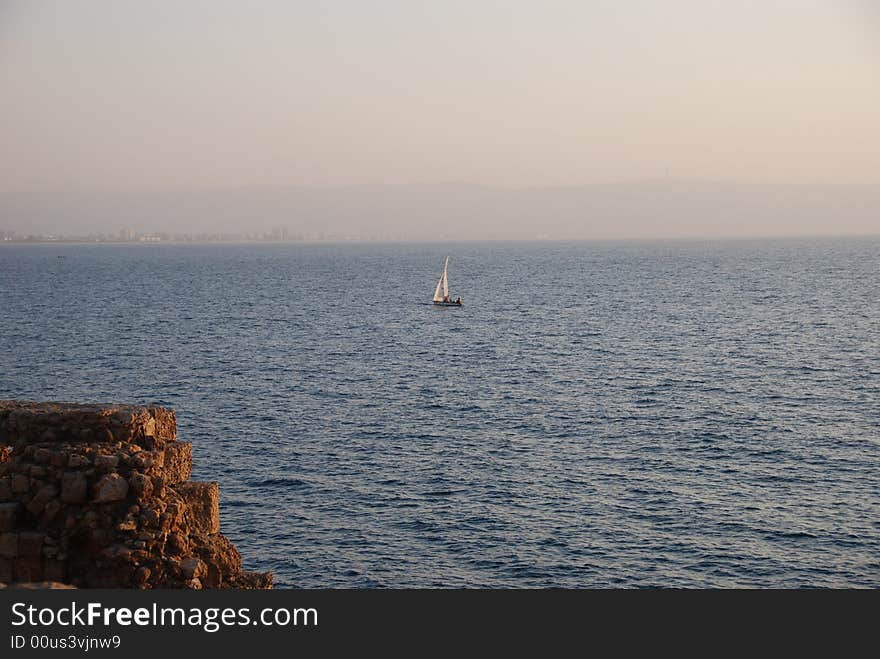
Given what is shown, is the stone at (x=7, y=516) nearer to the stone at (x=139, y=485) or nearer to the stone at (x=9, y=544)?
the stone at (x=9, y=544)

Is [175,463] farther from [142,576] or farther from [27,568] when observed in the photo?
[27,568]

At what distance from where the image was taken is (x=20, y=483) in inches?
848

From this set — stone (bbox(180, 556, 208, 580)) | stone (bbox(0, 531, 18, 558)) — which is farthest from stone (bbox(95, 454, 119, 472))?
stone (bbox(180, 556, 208, 580))

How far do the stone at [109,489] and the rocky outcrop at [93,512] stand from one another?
0.02 metres

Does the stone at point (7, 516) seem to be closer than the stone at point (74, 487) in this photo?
Yes

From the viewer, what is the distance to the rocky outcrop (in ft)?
69.3

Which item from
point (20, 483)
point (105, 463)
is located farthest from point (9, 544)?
point (105, 463)

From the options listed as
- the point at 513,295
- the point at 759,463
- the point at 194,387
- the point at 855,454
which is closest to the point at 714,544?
the point at 759,463

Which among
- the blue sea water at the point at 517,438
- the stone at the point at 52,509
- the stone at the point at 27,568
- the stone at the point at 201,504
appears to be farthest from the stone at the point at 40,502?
the blue sea water at the point at 517,438

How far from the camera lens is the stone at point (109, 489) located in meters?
21.4

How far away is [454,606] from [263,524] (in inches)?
1483

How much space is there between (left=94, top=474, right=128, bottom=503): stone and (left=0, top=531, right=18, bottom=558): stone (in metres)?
2.02

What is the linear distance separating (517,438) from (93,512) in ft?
157

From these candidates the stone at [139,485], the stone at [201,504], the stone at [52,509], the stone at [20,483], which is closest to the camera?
the stone at [52,509]
